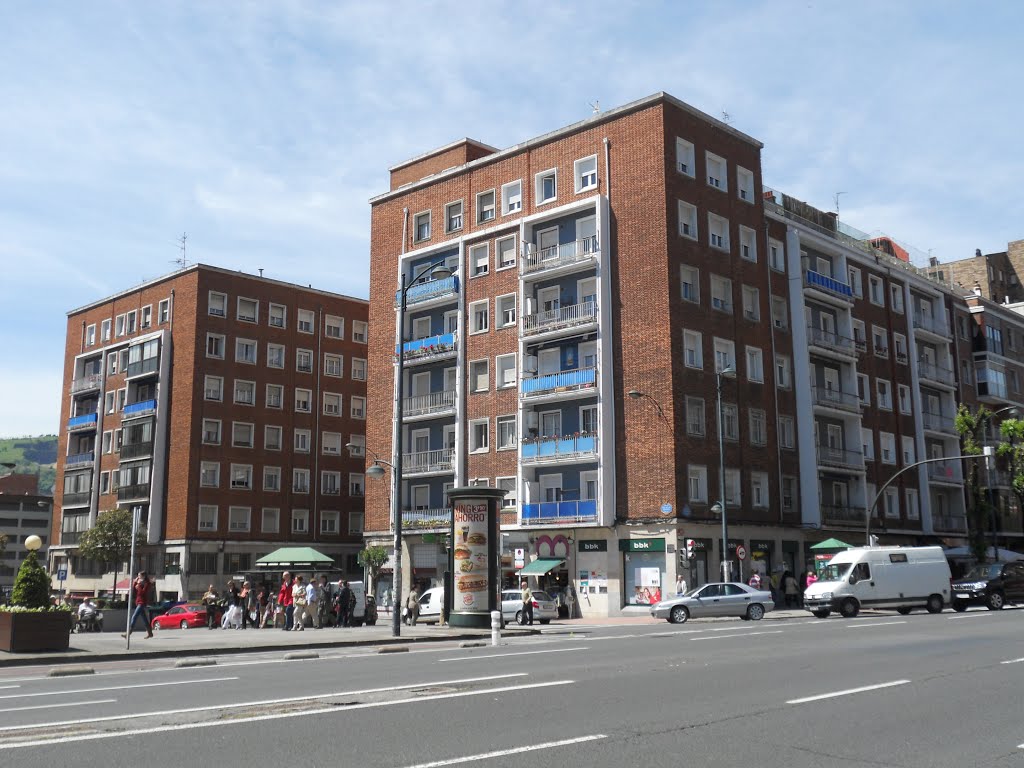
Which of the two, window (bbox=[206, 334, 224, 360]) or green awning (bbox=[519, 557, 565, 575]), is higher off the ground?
window (bbox=[206, 334, 224, 360])

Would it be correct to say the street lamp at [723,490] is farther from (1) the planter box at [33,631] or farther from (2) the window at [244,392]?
(2) the window at [244,392]

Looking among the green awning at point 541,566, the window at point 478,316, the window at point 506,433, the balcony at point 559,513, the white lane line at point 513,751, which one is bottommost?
the white lane line at point 513,751

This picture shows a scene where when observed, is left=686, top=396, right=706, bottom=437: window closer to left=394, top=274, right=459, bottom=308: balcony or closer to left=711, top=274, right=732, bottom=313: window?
left=711, top=274, right=732, bottom=313: window

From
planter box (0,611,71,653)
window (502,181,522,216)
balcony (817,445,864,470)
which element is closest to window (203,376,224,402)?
window (502,181,522,216)

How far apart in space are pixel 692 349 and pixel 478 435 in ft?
38.8

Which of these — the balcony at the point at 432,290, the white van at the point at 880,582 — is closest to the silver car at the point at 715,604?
the white van at the point at 880,582

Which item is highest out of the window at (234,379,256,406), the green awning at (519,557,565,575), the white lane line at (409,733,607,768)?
the window at (234,379,256,406)

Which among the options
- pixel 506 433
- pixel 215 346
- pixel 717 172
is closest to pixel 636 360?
pixel 506 433

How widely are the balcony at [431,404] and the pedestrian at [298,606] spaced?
19898 mm

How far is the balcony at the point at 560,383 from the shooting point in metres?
46.1

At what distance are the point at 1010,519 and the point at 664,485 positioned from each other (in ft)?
118

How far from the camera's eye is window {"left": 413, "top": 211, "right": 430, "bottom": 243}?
5550 cm

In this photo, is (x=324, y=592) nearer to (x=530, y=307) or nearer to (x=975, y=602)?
(x=530, y=307)

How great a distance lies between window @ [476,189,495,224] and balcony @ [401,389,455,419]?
908cm
